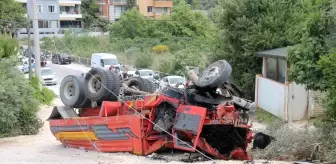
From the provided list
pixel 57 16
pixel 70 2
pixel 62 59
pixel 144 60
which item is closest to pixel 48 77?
pixel 144 60

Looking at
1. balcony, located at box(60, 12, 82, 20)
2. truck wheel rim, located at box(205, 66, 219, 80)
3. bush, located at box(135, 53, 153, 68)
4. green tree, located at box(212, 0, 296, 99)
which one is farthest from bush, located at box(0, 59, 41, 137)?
balcony, located at box(60, 12, 82, 20)

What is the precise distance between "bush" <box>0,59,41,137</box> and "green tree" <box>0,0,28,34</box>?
4311 centimetres

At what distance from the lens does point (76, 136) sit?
13.8 m

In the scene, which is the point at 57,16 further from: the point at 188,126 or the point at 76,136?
the point at 188,126

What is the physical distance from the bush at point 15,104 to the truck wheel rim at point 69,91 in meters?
4.10

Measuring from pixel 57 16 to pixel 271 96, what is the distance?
59374 millimetres

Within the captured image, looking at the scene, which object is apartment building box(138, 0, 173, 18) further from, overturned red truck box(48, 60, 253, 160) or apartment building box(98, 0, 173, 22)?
overturned red truck box(48, 60, 253, 160)

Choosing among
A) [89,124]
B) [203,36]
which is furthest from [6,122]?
[203,36]

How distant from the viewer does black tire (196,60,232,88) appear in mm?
11367

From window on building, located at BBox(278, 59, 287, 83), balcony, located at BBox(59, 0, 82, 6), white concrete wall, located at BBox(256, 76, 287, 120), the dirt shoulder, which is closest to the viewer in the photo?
the dirt shoulder

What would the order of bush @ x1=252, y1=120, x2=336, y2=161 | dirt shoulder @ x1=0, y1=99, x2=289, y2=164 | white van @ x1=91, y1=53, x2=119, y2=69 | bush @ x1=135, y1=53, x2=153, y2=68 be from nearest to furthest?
1. bush @ x1=252, y1=120, x2=336, y2=161
2. dirt shoulder @ x1=0, y1=99, x2=289, y2=164
3. white van @ x1=91, y1=53, x2=119, y2=69
4. bush @ x1=135, y1=53, x2=153, y2=68

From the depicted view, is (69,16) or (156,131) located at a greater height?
(69,16)

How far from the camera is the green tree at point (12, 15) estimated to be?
61.7 m

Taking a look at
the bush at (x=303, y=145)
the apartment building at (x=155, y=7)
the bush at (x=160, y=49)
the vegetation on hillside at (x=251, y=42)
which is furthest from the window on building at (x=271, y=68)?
the apartment building at (x=155, y=7)
